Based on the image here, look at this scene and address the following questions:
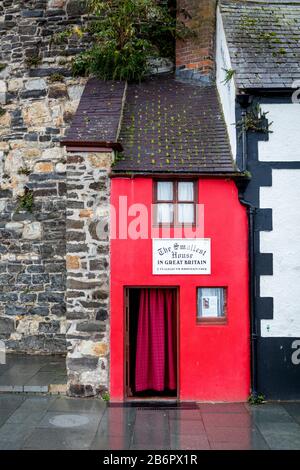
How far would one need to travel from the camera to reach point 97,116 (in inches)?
390

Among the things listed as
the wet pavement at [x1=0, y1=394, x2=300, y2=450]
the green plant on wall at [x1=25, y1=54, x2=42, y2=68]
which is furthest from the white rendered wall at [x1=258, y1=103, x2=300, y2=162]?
the green plant on wall at [x1=25, y1=54, x2=42, y2=68]

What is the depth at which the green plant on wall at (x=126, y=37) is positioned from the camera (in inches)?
444

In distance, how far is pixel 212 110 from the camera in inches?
416

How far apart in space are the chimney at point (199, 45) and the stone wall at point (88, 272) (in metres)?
4.08

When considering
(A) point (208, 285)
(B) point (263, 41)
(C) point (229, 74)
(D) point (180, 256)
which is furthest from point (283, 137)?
(A) point (208, 285)

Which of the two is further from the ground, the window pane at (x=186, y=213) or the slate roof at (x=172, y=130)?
the slate roof at (x=172, y=130)

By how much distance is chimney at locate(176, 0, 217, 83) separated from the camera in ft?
38.0

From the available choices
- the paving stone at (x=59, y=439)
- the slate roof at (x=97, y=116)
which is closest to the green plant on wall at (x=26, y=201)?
the slate roof at (x=97, y=116)

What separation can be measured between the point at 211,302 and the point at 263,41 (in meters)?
5.26

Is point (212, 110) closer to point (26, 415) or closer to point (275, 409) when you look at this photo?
point (275, 409)

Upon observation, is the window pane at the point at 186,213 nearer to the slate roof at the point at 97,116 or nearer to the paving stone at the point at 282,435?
the slate roof at the point at 97,116
